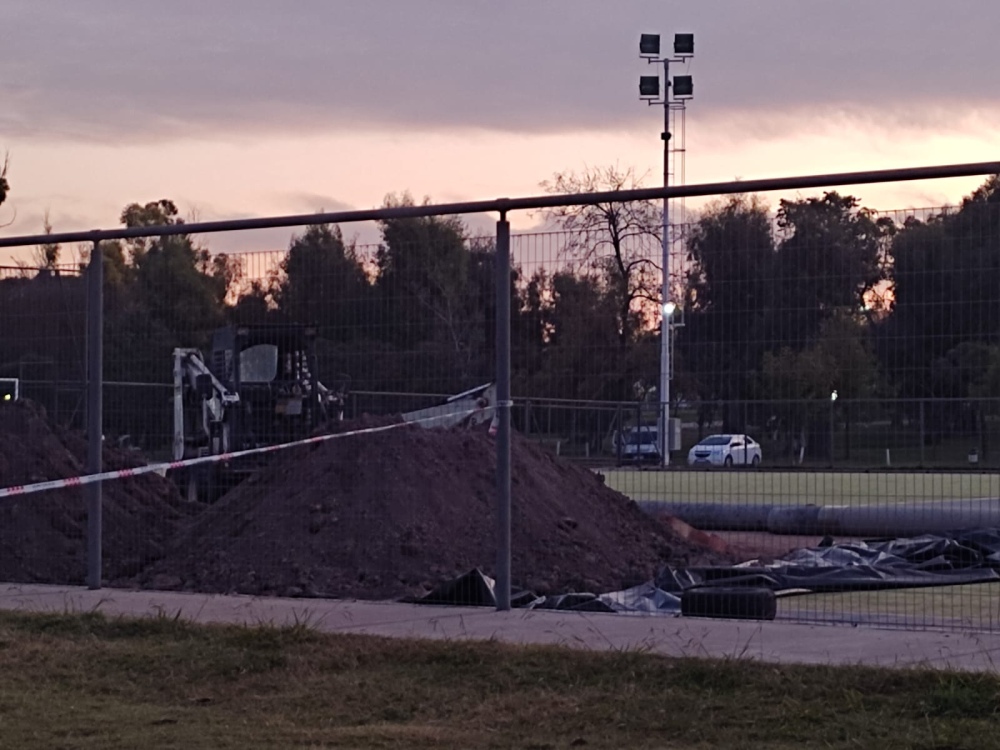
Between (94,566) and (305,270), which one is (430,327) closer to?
(305,270)

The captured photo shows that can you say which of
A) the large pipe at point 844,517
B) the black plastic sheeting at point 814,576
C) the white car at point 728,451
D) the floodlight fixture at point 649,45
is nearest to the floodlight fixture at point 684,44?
the floodlight fixture at point 649,45

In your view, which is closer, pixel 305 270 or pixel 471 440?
pixel 305 270

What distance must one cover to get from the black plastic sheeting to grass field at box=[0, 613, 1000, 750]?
245 centimetres

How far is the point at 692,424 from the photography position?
11.3 m

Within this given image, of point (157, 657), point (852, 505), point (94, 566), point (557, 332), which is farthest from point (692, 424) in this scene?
point (94, 566)

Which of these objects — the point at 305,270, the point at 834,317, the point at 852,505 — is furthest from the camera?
the point at 852,505

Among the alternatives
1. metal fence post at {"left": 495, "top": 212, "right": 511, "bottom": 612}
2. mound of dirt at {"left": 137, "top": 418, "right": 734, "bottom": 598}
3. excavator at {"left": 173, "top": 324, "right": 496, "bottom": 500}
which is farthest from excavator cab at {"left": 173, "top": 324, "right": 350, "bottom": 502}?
metal fence post at {"left": 495, "top": 212, "right": 511, "bottom": 612}

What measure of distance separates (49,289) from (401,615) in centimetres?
479

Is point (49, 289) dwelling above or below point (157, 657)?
above

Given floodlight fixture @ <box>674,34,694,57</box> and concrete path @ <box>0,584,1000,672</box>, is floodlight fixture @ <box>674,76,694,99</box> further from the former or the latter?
concrete path @ <box>0,584,1000,672</box>

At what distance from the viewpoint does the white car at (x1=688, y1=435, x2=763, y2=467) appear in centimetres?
1144

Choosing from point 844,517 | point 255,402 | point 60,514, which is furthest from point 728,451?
point 60,514

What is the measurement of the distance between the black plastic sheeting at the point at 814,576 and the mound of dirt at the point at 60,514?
3.93 m

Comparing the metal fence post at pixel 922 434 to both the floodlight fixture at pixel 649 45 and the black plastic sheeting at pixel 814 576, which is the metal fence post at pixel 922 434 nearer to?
the black plastic sheeting at pixel 814 576
